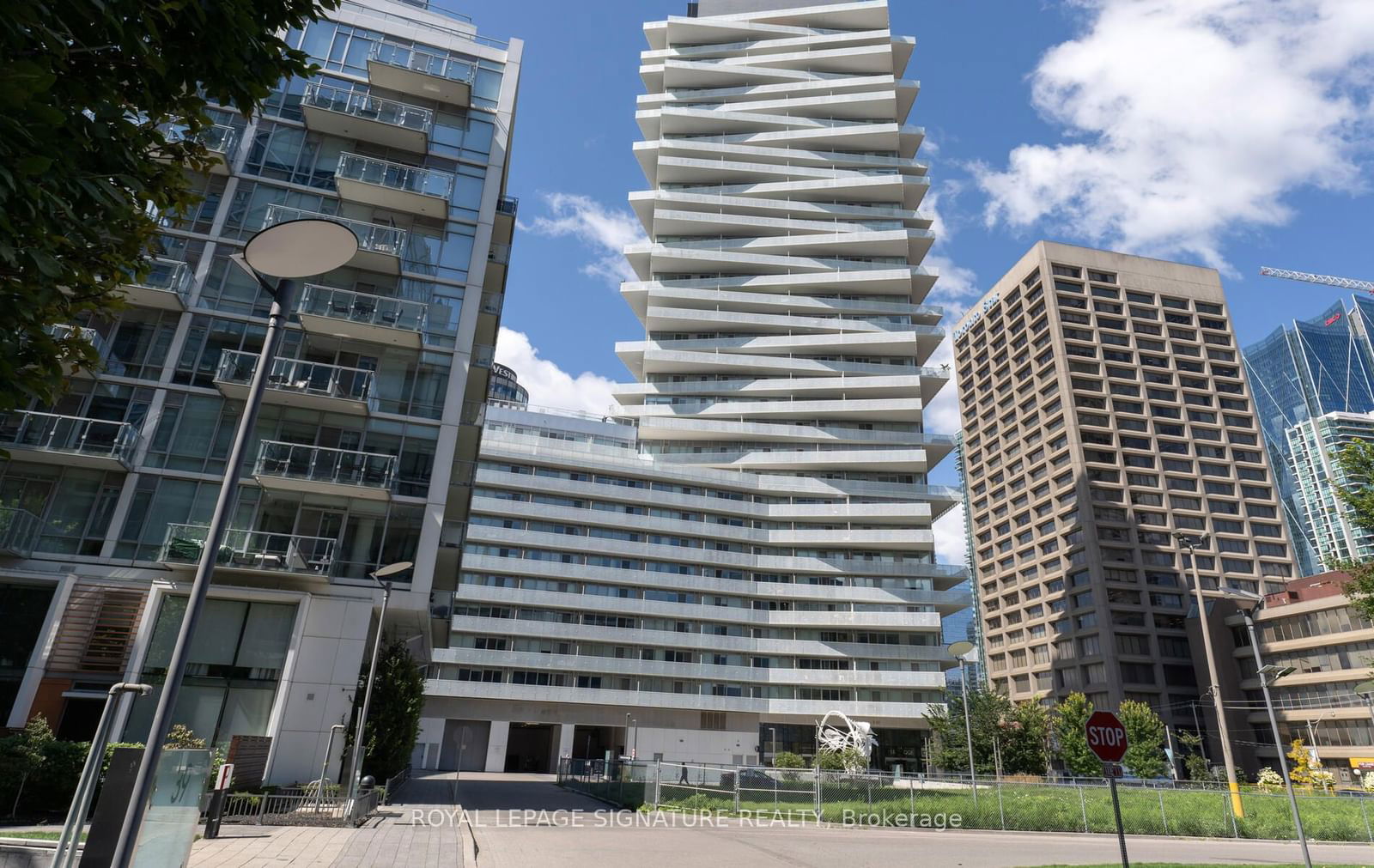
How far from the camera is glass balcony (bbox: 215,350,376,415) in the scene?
24.9m

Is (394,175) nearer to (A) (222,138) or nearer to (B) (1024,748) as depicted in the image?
(A) (222,138)

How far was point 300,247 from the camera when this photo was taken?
7.23 metres

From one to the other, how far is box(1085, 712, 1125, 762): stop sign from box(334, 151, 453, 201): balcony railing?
27.0m

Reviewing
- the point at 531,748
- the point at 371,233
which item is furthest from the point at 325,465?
the point at 531,748

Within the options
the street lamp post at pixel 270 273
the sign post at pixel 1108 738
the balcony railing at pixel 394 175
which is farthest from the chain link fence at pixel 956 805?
the balcony railing at pixel 394 175

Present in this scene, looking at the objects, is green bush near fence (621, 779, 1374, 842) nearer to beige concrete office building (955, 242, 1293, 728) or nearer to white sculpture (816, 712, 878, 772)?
white sculpture (816, 712, 878, 772)

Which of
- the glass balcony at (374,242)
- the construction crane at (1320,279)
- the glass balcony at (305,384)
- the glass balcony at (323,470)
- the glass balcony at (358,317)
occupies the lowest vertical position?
the glass balcony at (323,470)

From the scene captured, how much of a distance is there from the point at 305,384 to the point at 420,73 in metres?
13.8

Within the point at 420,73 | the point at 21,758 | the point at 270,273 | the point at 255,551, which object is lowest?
the point at 21,758

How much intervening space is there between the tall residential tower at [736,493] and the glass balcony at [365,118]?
3860 cm

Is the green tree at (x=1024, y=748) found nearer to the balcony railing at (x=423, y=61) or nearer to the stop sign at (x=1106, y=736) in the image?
the stop sign at (x=1106, y=736)

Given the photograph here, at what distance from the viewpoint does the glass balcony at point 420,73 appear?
30.0 m

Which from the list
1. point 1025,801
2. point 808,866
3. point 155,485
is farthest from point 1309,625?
point 155,485

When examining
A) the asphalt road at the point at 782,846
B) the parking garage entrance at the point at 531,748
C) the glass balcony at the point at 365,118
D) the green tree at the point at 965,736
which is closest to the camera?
the asphalt road at the point at 782,846
